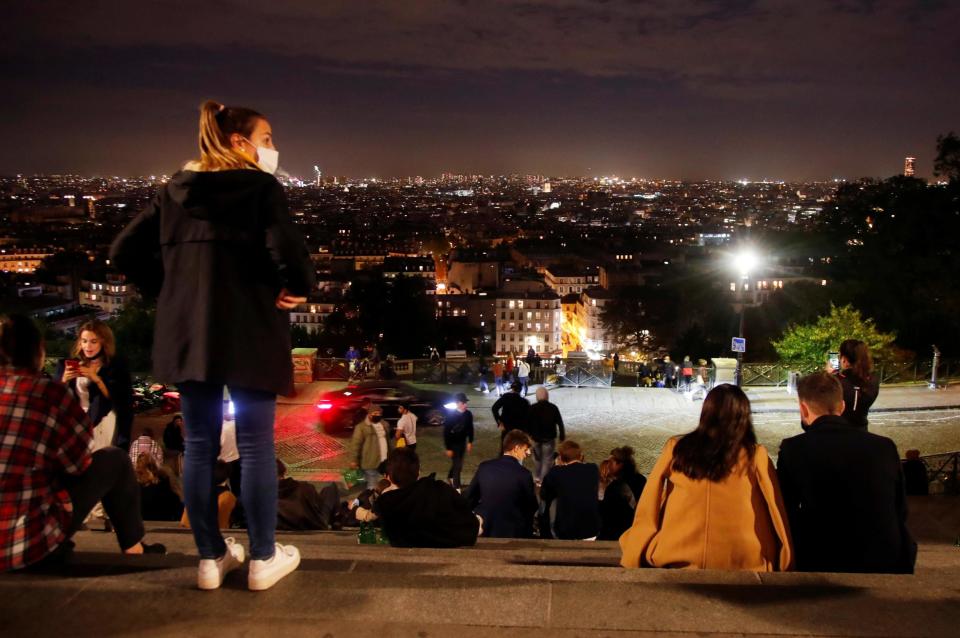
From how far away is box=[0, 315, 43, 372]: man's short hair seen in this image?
3.32 m

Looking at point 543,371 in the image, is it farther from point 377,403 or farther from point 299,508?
point 299,508

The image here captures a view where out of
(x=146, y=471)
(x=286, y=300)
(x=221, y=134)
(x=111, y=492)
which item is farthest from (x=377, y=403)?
(x=221, y=134)


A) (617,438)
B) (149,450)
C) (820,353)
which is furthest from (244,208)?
(820,353)

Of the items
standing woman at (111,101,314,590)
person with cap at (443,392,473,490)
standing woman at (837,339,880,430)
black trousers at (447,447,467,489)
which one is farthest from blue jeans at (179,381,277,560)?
black trousers at (447,447,467,489)

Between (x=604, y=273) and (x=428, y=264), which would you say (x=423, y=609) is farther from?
(x=428, y=264)

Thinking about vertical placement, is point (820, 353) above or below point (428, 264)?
below

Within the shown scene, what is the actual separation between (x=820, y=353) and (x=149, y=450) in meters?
19.0

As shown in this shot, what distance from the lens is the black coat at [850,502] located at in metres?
3.60

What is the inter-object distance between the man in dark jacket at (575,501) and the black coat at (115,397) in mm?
3058

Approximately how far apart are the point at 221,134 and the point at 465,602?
1960mm

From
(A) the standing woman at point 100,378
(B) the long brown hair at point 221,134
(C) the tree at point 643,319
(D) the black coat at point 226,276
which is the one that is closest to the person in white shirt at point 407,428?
(A) the standing woman at point 100,378

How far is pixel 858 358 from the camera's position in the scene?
256 inches

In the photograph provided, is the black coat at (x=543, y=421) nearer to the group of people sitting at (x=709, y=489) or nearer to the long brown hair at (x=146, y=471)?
the long brown hair at (x=146, y=471)

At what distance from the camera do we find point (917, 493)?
317 inches
